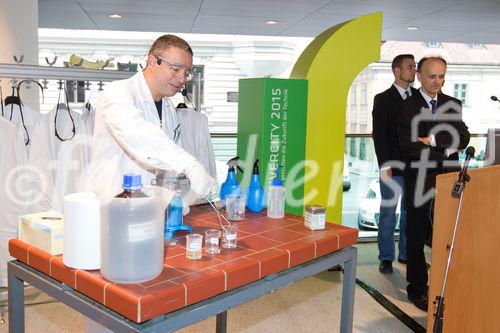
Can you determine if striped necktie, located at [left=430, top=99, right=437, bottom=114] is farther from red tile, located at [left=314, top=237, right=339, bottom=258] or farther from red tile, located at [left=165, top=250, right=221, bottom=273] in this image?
red tile, located at [left=165, top=250, right=221, bottom=273]

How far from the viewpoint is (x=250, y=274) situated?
57.0 inches

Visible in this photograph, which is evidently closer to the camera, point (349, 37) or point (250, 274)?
point (250, 274)

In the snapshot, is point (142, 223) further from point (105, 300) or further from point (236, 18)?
point (236, 18)

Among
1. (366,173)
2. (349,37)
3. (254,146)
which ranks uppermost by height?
(349,37)

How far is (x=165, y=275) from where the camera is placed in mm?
1322

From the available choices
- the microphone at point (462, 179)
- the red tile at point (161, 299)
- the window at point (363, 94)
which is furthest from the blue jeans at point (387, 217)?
the window at point (363, 94)

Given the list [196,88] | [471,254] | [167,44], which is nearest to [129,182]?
[167,44]

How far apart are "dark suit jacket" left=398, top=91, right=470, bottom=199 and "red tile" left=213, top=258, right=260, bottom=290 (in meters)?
1.76

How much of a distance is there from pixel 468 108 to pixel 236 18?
9628 mm

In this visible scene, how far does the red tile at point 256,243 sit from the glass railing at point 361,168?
2738mm

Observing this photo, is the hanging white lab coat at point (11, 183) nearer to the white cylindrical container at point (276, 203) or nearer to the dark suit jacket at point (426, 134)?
the white cylindrical container at point (276, 203)

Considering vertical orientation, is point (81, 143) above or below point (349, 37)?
below

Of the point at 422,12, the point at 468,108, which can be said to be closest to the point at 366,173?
the point at 422,12

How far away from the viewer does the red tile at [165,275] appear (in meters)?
1.26
